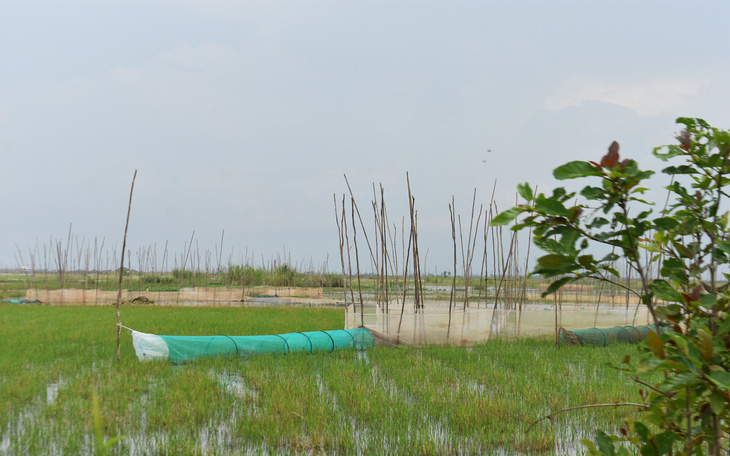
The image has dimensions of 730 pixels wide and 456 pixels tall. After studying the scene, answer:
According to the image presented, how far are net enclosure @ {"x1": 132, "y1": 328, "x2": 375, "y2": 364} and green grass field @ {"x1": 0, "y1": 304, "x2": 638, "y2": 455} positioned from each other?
9.1 inches

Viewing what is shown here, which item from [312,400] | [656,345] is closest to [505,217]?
[656,345]

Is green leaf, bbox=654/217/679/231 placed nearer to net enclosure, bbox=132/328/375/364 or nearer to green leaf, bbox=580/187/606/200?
green leaf, bbox=580/187/606/200

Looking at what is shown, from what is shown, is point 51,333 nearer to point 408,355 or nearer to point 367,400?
point 408,355

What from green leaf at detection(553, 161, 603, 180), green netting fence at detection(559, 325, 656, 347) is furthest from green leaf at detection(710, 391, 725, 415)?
green netting fence at detection(559, 325, 656, 347)

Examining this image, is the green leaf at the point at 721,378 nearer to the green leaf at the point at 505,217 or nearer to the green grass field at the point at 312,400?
the green leaf at the point at 505,217

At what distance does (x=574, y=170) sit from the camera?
1219 millimetres

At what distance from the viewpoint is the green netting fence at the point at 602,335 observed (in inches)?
311

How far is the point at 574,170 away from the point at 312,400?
3415 millimetres

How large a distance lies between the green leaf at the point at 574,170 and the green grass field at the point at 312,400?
3.23ft

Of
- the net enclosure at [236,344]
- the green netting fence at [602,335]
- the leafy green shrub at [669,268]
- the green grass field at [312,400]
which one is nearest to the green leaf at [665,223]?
the leafy green shrub at [669,268]

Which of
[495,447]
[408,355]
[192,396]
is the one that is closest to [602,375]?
[408,355]

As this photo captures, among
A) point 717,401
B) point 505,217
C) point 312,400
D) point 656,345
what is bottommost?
point 312,400

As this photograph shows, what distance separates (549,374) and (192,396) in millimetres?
3580

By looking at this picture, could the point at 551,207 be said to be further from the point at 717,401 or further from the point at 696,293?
the point at 717,401
